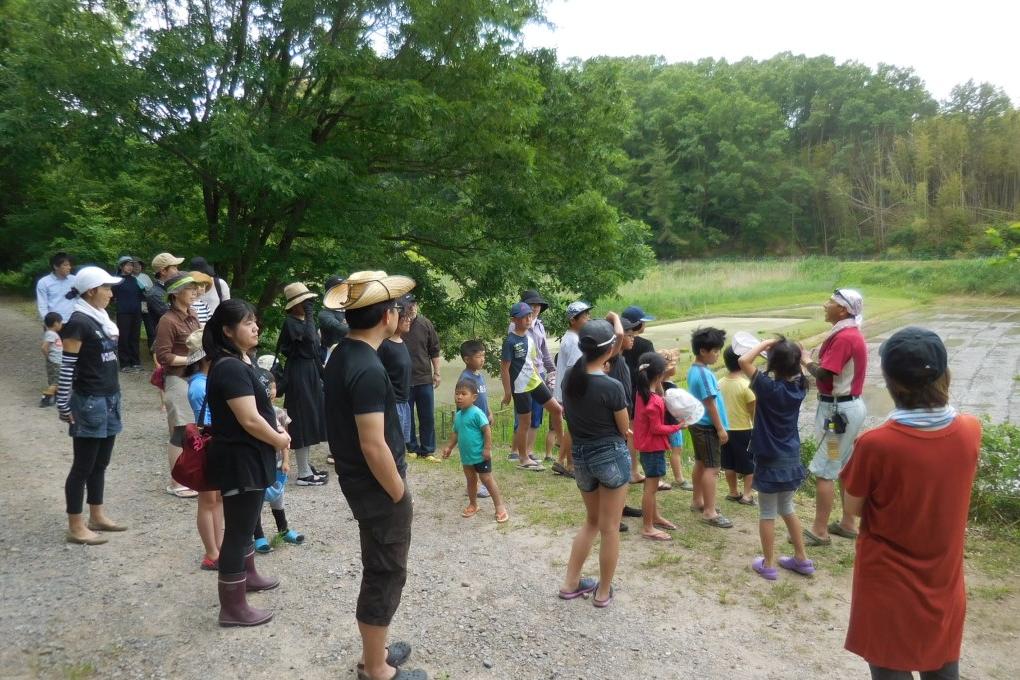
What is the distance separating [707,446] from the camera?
5844mm

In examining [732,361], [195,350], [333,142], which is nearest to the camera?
[195,350]

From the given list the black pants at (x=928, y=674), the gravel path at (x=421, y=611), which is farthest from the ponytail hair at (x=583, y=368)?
the black pants at (x=928, y=674)

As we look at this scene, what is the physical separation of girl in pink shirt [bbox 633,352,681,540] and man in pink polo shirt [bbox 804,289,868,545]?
1092 mm

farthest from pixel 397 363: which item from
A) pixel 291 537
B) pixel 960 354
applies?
pixel 960 354

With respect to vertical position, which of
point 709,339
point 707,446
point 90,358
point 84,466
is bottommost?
point 707,446

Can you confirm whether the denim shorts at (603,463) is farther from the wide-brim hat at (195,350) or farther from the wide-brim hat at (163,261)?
the wide-brim hat at (163,261)

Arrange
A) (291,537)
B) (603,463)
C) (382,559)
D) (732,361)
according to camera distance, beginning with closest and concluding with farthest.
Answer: (382,559)
(603,463)
(291,537)
(732,361)

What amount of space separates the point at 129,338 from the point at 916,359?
11387 mm

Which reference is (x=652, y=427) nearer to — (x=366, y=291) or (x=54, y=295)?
(x=366, y=291)

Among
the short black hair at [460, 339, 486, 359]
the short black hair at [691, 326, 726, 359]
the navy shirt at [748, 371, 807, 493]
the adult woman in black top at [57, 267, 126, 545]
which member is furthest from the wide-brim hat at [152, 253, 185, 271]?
the navy shirt at [748, 371, 807, 493]

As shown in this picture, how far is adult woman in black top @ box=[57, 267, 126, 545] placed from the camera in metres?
4.62

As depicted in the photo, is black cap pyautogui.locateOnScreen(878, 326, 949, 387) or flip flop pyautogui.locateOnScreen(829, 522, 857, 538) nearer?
black cap pyautogui.locateOnScreen(878, 326, 949, 387)

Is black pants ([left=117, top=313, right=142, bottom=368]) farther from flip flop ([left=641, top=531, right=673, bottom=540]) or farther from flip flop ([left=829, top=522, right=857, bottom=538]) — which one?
flip flop ([left=829, top=522, right=857, bottom=538])

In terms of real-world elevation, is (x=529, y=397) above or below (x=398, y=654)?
above
